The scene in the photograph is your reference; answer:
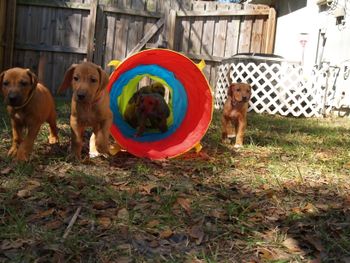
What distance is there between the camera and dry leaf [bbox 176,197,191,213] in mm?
3152

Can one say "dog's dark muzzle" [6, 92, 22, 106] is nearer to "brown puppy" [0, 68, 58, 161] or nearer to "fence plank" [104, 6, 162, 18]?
"brown puppy" [0, 68, 58, 161]

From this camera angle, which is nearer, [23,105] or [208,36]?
[23,105]

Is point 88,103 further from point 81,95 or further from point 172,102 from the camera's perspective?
point 172,102

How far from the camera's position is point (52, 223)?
2771 millimetres

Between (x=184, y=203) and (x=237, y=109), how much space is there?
304 cm

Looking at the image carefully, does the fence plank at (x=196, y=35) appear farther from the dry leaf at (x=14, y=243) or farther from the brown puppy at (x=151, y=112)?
the dry leaf at (x=14, y=243)

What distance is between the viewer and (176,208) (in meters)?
3.15

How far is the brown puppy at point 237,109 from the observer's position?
236 inches

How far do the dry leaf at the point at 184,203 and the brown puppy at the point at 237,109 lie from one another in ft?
8.79

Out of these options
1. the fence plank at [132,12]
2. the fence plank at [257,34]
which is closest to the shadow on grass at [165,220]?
the fence plank at [132,12]

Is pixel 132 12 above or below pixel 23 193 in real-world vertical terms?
above

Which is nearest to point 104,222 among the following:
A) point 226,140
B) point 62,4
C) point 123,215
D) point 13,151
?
point 123,215

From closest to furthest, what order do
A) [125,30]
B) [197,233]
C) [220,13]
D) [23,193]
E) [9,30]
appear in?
[197,233]
[23,193]
[9,30]
[220,13]
[125,30]

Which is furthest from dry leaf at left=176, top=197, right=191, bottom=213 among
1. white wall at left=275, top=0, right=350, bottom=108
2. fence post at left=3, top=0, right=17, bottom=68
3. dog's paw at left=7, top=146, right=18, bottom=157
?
fence post at left=3, top=0, right=17, bottom=68
